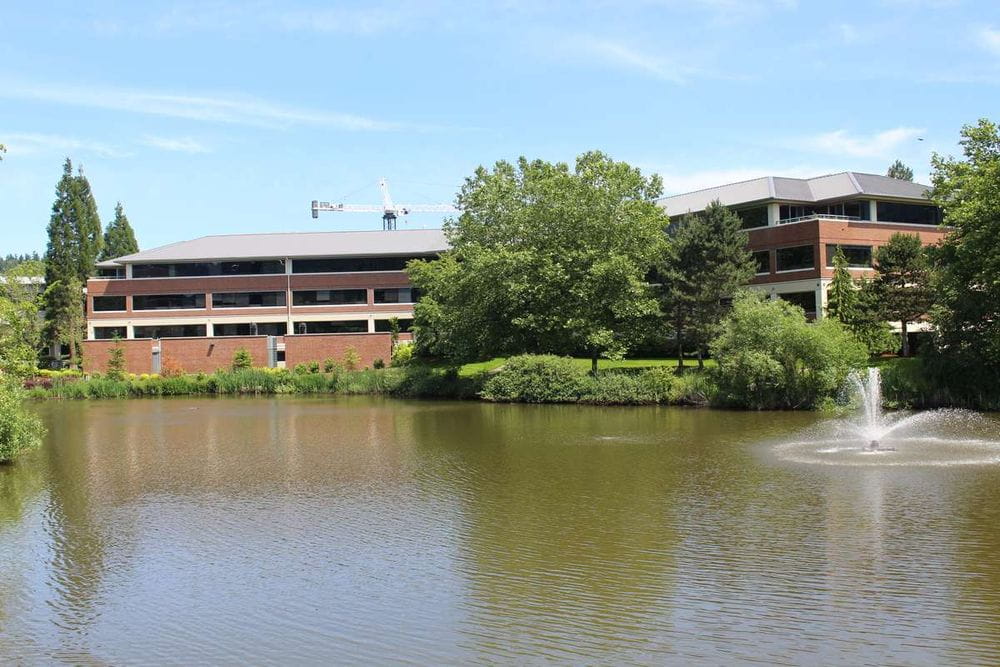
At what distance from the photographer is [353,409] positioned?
41.5m

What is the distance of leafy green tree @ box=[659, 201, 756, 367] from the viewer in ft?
149

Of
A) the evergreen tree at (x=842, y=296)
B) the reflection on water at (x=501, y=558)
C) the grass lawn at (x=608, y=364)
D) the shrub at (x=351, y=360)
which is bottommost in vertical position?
the reflection on water at (x=501, y=558)

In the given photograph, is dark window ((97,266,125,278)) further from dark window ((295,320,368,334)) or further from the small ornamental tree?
dark window ((295,320,368,334))

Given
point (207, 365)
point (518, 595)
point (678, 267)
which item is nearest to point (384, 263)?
point (207, 365)

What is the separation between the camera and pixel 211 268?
74.6 meters

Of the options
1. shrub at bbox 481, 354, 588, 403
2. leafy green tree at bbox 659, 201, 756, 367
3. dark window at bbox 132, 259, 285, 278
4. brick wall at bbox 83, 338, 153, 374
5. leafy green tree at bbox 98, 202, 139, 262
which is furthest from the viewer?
leafy green tree at bbox 98, 202, 139, 262

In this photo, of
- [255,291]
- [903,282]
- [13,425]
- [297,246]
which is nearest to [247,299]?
[255,291]

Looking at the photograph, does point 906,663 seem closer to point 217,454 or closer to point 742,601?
point 742,601

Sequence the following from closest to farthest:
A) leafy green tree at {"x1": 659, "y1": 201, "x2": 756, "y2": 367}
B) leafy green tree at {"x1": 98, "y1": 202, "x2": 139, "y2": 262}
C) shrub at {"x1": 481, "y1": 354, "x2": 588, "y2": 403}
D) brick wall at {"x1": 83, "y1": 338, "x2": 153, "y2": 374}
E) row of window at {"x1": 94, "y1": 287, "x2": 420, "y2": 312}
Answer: shrub at {"x1": 481, "y1": 354, "x2": 588, "y2": 403} < leafy green tree at {"x1": 659, "y1": 201, "x2": 756, "y2": 367} < brick wall at {"x1": 83, "y1": 338, "x2": 153, "y2": 374} < row of window at {"x1": 94, "y1": 287, "x2": 420, "y2": 312} < leafy green tree at {"x1": 98, "y1": 202, "x2": 139, "y2": 262}

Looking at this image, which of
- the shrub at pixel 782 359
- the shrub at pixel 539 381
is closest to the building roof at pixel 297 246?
the shrub at pixel 539 381

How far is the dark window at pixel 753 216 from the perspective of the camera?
183 ft

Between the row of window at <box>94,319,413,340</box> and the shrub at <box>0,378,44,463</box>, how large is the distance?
49724 millimetres

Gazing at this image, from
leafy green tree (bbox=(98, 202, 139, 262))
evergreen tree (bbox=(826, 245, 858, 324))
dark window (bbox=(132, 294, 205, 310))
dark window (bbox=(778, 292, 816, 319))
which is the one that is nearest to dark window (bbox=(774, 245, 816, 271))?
dark window (bbox=(778, 292, 816, 319))

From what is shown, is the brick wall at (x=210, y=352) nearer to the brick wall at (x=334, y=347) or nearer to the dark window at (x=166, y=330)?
the brick wall at (x=334, y=347)
